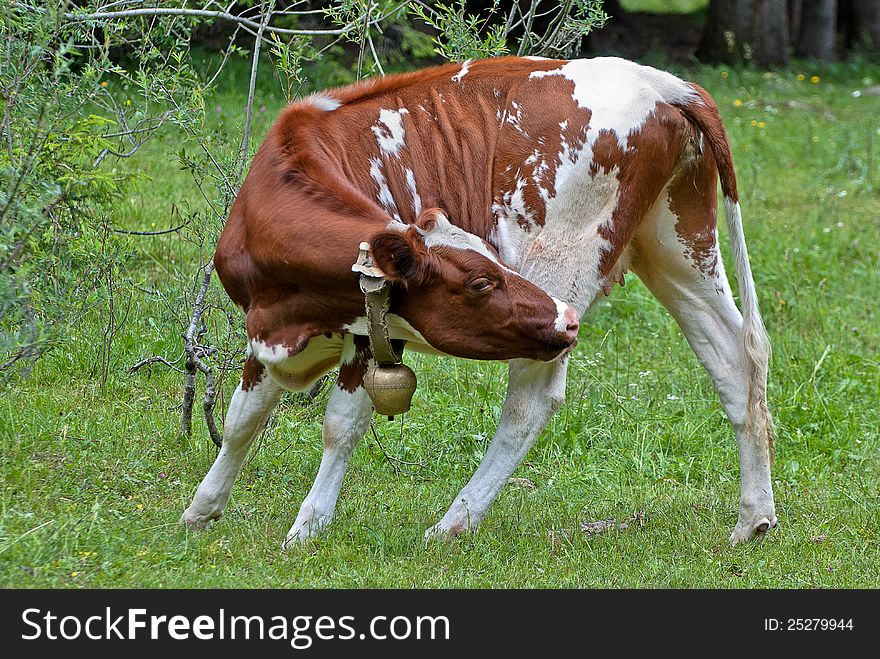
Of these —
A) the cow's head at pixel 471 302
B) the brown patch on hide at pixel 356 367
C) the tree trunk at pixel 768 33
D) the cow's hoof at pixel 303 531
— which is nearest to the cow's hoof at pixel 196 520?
the cow's hoof at pixel 303 531

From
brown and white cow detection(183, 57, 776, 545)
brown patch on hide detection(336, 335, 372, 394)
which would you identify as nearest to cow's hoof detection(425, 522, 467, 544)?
A: brown and white cow detection(183, 57, 776, 545)

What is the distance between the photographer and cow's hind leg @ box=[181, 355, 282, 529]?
499 centimetres

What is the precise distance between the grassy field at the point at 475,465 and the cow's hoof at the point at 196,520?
7 centimetres

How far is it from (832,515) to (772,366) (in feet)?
6.68

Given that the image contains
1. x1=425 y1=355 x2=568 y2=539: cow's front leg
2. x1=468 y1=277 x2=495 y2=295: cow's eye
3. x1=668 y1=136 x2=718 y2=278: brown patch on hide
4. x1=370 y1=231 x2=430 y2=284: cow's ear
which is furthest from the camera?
x1=668 y1=136 x2=718 y2=278: brown patch on hide

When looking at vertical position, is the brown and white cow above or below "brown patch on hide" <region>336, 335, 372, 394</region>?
above

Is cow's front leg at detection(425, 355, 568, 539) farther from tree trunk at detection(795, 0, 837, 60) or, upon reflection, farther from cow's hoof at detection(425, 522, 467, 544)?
tree trunk at detection(795, 0, 837, 60)

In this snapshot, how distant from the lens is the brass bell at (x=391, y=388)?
179 inches

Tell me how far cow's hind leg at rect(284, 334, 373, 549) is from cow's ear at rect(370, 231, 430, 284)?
1.98ft

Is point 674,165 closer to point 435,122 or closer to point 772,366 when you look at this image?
point 435,122

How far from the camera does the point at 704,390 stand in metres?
7.33

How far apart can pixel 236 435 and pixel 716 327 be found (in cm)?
230
